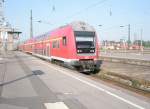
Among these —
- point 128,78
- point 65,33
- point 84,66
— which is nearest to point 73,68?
point 84,66

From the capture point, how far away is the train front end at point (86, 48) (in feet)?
75.0

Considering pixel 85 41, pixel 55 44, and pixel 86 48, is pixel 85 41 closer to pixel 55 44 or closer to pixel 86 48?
pixel 86 48

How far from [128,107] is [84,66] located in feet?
43.6

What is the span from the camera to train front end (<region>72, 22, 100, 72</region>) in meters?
22.9

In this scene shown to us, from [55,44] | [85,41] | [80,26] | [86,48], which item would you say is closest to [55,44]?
[55,44]

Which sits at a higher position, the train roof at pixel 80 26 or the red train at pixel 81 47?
the train roof at pixel 80 26

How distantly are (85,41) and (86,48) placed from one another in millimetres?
515

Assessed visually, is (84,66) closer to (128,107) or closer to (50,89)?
(50,89)

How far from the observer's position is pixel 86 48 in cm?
2312

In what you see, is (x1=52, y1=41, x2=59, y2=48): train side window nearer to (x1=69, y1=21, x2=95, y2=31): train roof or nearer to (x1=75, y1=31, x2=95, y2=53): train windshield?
(x1=69, y1=21, x2=95, y2=31): train roof

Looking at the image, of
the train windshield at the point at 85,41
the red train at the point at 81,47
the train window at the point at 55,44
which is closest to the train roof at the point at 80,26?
the red train at the point at 81,47

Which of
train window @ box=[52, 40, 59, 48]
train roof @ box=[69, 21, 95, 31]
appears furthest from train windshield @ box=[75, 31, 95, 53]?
train window @ box=[52, 40, 59, 48]

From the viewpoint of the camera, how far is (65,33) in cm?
2450

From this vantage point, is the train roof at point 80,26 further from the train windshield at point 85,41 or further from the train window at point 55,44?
the train window at point 55,44
